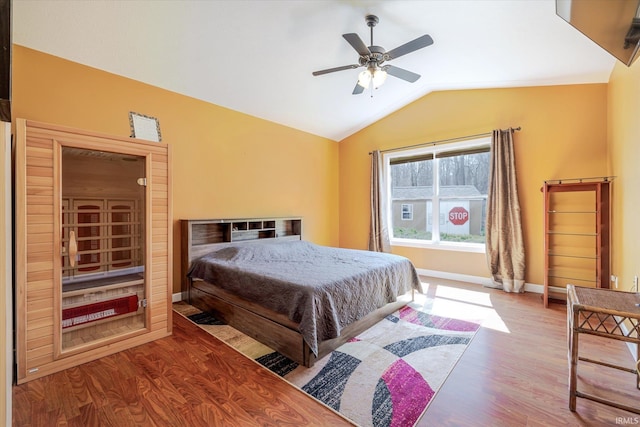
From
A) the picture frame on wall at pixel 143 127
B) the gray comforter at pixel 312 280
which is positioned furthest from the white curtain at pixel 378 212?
the picture frame on wall at pixel 143 127

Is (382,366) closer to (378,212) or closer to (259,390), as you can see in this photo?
(259,390)

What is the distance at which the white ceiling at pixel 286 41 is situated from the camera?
2.45 meters

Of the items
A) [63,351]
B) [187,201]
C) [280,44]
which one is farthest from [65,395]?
[280,44]

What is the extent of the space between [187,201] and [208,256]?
0.81 metres

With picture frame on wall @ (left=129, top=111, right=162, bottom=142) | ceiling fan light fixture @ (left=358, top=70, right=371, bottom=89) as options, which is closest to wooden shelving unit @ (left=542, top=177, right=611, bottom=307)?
ceiling fan light fixture @ (left=358, top=70, right=371, bottom=89)

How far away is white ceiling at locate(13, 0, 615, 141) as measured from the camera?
2.45 m

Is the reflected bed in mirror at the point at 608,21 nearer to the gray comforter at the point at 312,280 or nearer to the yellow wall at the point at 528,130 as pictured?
the gray comforter at the point at 312,280

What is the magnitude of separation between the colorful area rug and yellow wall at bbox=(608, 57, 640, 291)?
1.51 meters

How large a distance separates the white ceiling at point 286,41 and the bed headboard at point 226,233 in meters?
1.74

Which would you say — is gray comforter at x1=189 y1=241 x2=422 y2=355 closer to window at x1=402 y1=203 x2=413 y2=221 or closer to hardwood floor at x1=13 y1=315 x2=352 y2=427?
hardwood floor at x1=13 y1=315 x2=352 y2=427

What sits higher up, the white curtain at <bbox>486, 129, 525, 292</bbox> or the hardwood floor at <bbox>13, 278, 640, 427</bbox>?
the white curtain at <bbox>486, 129, 525, 292</bbox>

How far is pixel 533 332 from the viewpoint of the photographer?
8.68 feet

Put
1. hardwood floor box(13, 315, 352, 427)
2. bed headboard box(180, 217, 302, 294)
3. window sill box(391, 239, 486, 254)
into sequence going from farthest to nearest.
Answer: window sill box(391, 239, 486, 254), bed headboard box(180, 217, 302, 294), hardwood floor box(13, 315, 352, 427)

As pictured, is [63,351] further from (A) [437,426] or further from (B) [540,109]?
(B) [540,109]
